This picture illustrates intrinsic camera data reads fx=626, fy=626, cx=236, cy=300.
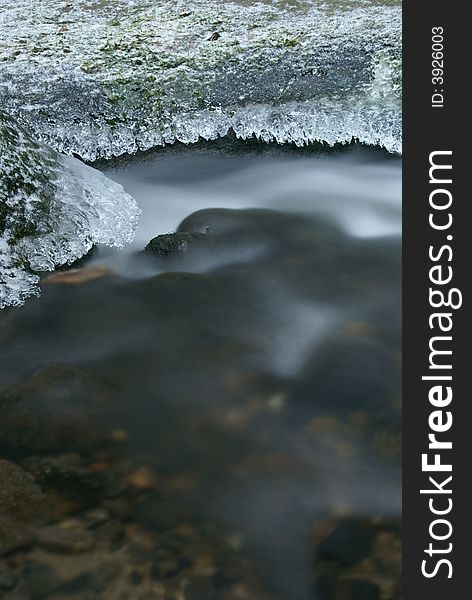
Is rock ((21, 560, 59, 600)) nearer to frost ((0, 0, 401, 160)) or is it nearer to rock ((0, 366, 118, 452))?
rock ((0, 366, 118, 452))

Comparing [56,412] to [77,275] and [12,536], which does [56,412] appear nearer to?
[12,536]

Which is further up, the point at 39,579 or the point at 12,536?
the point at 12,536

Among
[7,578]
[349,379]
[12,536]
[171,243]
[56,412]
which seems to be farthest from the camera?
[171,243]

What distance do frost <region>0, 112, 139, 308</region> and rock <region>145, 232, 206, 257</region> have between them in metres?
0.34

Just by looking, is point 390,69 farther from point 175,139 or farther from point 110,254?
point 110,254

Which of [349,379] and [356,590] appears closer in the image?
[356,590]

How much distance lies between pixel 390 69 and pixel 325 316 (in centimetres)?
357

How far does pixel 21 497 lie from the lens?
246cm

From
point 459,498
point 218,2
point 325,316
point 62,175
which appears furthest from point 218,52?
point 459,498

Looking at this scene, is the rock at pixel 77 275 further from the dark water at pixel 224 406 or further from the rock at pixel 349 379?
the rock at pixel 349 379

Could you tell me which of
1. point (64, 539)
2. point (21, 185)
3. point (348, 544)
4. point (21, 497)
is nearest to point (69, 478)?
point (21, 497)

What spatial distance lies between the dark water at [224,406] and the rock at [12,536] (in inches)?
2.9

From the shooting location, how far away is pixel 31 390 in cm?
305

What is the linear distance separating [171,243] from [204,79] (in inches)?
101
